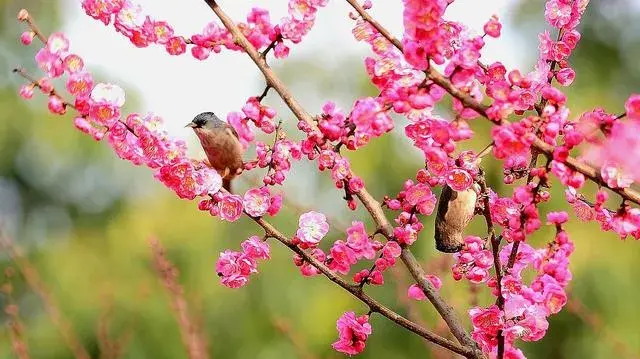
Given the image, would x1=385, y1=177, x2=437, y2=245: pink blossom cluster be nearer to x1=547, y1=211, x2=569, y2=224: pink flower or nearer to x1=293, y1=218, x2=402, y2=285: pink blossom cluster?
x1=293, y1=218, x2=402, y2=285: pink blossom cluster

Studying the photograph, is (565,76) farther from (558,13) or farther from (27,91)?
(27,91)

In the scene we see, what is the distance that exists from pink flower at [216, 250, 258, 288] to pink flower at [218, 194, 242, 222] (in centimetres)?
11

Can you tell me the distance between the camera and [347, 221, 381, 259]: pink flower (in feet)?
4.70

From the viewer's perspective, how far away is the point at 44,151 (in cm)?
1357

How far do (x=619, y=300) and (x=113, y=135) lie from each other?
27.2 feet

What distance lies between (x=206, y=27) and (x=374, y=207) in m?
0.44

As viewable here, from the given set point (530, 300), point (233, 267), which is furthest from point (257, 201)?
point (530, 300)

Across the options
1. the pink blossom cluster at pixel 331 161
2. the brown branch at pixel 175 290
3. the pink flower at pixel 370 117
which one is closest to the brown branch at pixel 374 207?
the pink blossom cluster at pixel 331 161

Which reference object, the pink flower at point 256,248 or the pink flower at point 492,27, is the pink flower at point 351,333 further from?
the pink flower at point 492,27

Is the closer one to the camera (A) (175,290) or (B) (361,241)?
(B) (361,241)

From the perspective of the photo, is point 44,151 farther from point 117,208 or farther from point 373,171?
point 373,171

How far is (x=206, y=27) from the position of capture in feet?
4.89

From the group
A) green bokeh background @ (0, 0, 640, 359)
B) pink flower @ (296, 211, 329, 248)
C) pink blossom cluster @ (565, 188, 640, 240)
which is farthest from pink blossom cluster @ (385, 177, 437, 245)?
green bokeh background @ (0, 0, 640, 359)

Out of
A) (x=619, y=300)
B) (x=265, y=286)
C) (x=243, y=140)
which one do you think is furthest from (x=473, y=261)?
(x=265, y=286)
